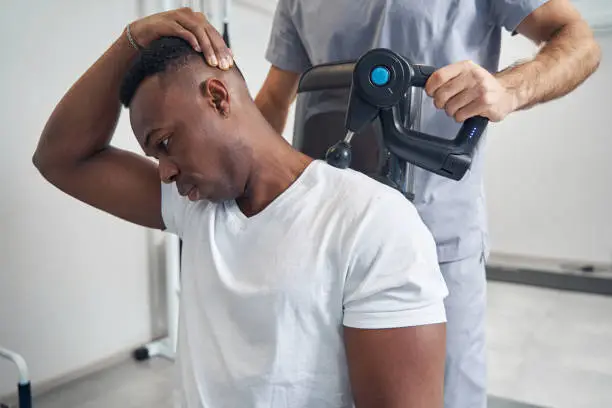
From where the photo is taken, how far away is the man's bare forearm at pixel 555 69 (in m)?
0.85

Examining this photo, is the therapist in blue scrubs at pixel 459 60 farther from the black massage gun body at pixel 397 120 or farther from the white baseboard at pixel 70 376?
the white baseboard at pixel 70 376

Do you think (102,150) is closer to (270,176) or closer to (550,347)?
(270,176)

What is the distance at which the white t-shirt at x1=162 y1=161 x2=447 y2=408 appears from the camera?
70 centimetres

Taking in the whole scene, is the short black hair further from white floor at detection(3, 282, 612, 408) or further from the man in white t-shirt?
white floor at detection(3, 282, 612, 408)

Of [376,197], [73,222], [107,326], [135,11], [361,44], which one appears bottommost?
[107,326]

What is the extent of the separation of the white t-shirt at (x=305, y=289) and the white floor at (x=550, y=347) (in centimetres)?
177

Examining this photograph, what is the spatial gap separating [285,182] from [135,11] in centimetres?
165

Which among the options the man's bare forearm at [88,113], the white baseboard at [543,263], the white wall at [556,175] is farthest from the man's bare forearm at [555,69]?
the white baseboard at [543,263]

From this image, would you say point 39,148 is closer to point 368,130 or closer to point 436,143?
point 368,130

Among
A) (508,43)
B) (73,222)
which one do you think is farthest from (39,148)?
(508,43)

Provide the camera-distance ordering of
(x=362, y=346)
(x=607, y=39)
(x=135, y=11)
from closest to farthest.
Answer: (x=362, y=346)
(x=135, y=11)
(x=607, y=39)

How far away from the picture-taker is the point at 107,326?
2.17 m

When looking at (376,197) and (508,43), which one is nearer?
(376,197)

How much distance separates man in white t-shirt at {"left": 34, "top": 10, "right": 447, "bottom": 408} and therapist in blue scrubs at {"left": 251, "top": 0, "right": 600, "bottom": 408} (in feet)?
0.79
